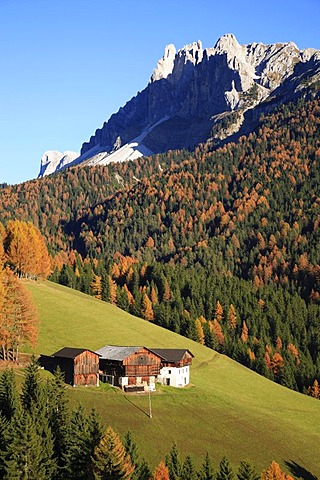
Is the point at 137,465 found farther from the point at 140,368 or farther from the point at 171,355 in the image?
the point at 171,355

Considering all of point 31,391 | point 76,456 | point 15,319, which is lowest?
point 76,456

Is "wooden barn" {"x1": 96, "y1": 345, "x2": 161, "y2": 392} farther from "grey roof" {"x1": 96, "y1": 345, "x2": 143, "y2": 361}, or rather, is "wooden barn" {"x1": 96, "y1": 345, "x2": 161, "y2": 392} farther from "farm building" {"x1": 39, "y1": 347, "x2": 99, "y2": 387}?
"farm building" {"x1": 39, "y1": 347, "x2": 99, "y2": 387}

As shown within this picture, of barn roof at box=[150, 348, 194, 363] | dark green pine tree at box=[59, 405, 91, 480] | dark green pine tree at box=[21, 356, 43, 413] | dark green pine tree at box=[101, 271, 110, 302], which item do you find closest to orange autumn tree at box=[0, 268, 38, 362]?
barn roof at box=[150, 348, 194, 363]

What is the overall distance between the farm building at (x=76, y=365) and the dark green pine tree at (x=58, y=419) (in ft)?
58.2

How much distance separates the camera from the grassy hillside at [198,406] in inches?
2825

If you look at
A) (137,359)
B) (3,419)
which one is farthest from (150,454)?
(137,359)

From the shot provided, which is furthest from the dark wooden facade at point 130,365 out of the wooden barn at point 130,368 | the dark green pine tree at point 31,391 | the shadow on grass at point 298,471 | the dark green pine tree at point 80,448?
the dark green pine tree at point 80,448

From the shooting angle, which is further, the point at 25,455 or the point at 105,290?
the point at 105,290

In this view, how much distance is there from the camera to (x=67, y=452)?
55.4 m

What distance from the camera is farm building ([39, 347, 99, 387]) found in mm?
85938

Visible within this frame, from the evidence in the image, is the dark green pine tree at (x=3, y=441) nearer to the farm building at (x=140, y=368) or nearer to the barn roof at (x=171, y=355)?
the farm building at (x=140, y=368)

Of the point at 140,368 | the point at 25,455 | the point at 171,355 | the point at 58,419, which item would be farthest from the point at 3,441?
the point at 171,355

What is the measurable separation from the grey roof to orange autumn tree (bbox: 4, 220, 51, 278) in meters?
45.9

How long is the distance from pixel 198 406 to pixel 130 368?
12343mm
